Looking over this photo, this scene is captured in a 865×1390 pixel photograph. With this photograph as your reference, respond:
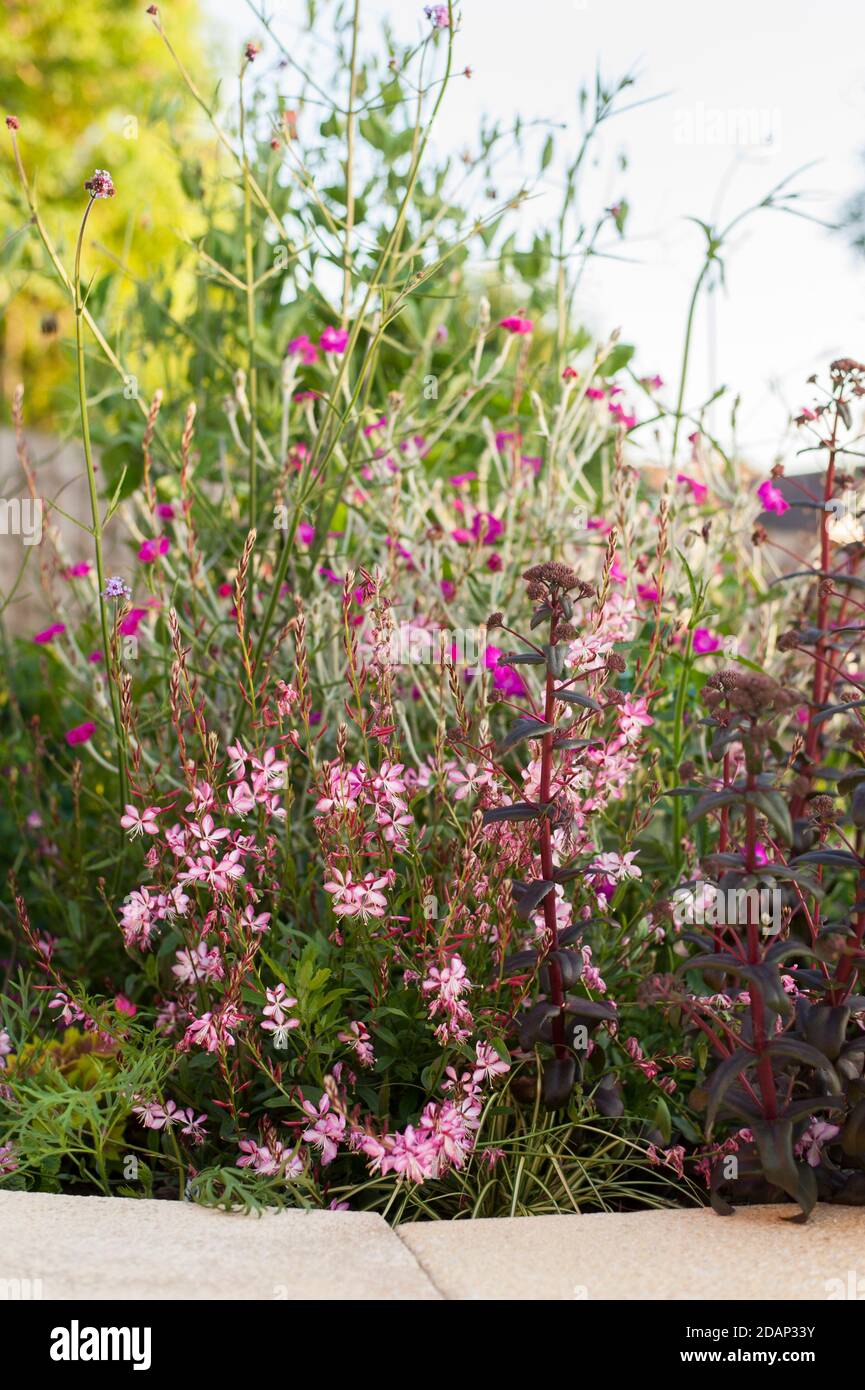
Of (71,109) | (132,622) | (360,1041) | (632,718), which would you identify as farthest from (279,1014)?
(71,109)

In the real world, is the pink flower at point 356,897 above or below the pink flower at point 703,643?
below

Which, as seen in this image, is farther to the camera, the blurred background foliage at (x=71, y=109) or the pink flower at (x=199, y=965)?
the blurred background foliage at (x=71, y=109)

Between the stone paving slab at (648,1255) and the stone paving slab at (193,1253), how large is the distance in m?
0.08

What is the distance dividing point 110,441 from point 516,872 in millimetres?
2327

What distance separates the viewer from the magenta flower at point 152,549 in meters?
A: 2.96

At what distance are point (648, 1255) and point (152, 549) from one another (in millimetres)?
1946

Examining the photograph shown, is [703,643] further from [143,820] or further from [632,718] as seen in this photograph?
[143,820]

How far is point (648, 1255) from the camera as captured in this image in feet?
6.31

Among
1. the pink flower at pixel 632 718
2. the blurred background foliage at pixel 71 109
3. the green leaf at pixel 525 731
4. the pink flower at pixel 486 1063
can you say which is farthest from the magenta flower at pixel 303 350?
the blurred background foliage at pixel 71 109

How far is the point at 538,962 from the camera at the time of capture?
217cm

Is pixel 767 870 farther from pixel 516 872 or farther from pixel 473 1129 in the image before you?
pixel 473 1129

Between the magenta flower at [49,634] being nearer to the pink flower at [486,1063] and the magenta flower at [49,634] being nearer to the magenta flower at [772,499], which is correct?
the pink flower at [486,1063]

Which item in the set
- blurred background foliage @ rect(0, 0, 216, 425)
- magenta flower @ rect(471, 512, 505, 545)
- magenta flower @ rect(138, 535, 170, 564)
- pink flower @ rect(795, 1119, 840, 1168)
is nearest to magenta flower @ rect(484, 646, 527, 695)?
magenta flower @ rect(471, 512, 505, 545)
